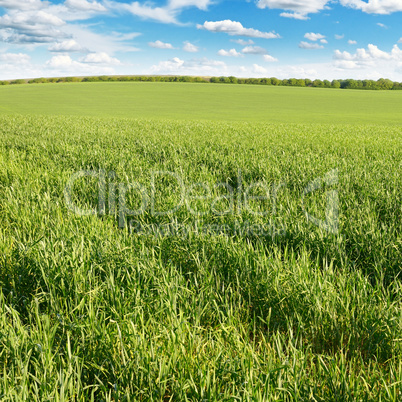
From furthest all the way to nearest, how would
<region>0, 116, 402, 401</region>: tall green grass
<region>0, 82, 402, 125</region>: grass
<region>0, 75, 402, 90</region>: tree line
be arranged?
<region>0, 75, 402, 90</region>: tree line → <region>0, 82, 402, 125</region>: grass → <region>0, 116, 402, 401</region>: tall green grass

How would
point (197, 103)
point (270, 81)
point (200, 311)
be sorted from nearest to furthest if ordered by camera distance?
point (200, 311), point (197, 103), point (270, 81)

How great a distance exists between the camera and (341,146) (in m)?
10.5

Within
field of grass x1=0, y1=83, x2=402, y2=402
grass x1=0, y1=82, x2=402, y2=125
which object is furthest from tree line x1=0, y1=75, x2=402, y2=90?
field of grass x1=0, y1=83, x2=402, y2=402

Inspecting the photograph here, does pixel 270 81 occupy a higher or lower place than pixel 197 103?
higher

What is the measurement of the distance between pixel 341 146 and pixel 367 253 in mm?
7688

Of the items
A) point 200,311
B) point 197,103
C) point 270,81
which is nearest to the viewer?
point 200,311

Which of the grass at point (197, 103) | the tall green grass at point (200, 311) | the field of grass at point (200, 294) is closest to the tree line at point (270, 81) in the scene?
the grass at point (197, 103)

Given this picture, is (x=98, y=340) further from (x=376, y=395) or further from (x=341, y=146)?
(x=341, y=146)

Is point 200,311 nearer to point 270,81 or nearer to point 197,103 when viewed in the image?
point 197,103

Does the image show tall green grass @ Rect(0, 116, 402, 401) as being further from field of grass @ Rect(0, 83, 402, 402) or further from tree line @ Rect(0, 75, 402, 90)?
tree line @ Rect(0, 75, 402, 90)

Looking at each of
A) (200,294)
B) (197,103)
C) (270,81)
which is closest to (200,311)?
(200,294)

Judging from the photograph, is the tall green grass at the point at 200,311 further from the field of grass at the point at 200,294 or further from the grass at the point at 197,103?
the grass at the point at 197,103

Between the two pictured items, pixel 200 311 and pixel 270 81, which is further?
pixel 270 81

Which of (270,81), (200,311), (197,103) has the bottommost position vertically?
(200,311)
